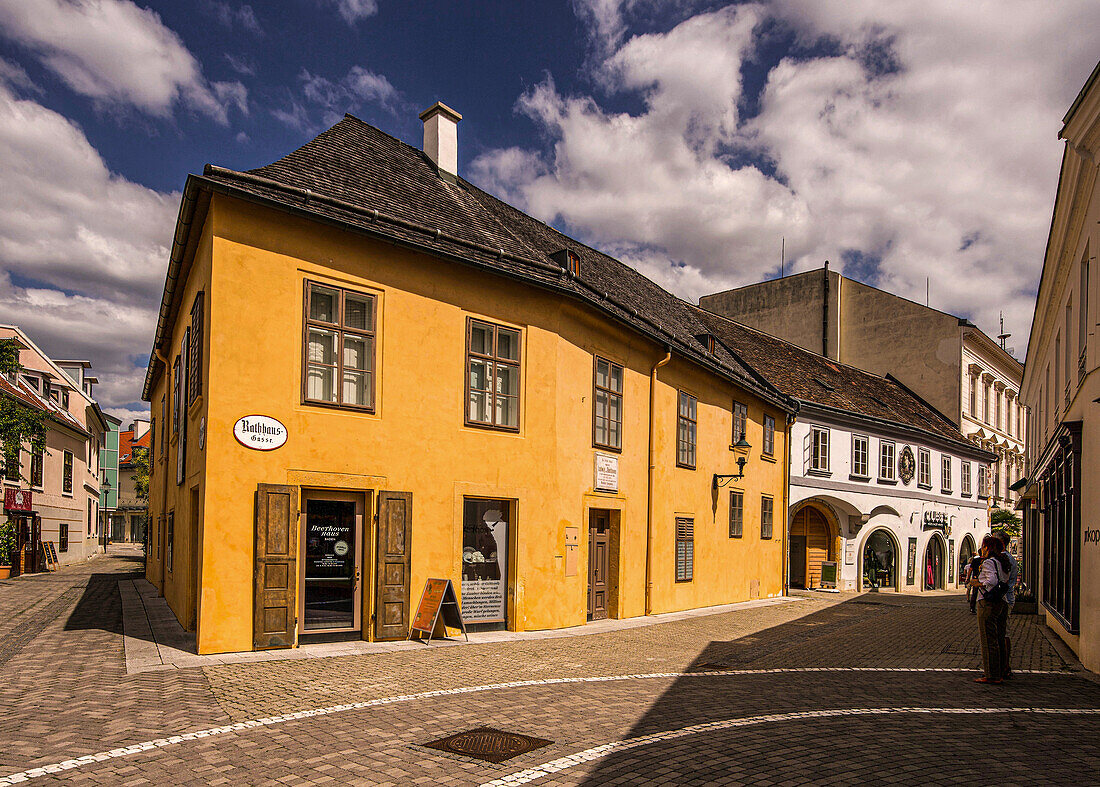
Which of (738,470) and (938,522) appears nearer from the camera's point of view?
(738,470)

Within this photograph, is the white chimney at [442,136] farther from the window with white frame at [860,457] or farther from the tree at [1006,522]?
the tree at [1006,522]

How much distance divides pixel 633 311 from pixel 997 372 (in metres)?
33.4

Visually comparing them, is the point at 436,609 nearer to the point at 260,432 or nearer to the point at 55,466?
the point at 260,432

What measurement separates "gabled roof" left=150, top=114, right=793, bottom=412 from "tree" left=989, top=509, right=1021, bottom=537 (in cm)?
2636

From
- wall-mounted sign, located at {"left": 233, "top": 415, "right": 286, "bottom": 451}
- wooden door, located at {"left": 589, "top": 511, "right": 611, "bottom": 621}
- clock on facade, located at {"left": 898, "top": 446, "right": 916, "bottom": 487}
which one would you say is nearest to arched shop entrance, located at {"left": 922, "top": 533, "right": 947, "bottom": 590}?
clock on facade, located at {"left": 898, "top": 446, "right": 916, "bottom": 487}

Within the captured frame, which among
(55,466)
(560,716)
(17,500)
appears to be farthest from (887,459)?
(55,466)

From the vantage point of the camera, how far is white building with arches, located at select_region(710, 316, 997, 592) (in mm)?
29094

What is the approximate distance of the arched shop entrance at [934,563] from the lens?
114ft

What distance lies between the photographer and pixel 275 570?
10883mm

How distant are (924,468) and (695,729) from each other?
3087 centimetres

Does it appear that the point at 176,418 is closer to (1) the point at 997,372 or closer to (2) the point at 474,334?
(2) the point at 474,334

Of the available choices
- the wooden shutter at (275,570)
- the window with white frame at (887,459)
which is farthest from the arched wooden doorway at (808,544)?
the wooden shutter at (275,570)

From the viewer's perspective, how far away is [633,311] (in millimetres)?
17312

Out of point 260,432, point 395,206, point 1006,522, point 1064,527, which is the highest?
point 395,206
